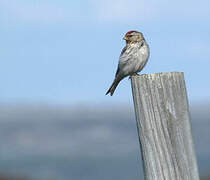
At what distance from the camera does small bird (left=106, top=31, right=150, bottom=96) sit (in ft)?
24.0

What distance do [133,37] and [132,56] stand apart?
21.7 inches

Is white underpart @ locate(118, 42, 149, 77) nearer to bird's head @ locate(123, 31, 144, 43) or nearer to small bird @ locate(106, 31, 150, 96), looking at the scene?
small bird @ locate(106, 31, 150, 96)

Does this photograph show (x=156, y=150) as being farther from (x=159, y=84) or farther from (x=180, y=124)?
(x=159, y=84)

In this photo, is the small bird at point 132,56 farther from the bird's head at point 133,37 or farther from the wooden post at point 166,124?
the wooden post at point 166,124

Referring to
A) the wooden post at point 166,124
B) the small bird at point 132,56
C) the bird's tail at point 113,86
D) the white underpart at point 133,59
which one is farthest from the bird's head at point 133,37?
the wooden post at point 166,124

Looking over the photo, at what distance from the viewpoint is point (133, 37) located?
25.7 ft

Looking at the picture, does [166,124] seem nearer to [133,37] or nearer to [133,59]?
[133,59]

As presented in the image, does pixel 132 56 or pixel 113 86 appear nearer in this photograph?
pixel 132 56

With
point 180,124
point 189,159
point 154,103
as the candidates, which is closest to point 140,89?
point 154,103

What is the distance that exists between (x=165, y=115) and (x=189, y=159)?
27 cm

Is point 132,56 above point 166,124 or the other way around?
above

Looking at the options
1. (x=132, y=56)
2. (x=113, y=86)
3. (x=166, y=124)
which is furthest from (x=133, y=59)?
(x=166, y=124)

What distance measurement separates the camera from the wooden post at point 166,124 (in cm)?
256

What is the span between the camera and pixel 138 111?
2.58 meters
